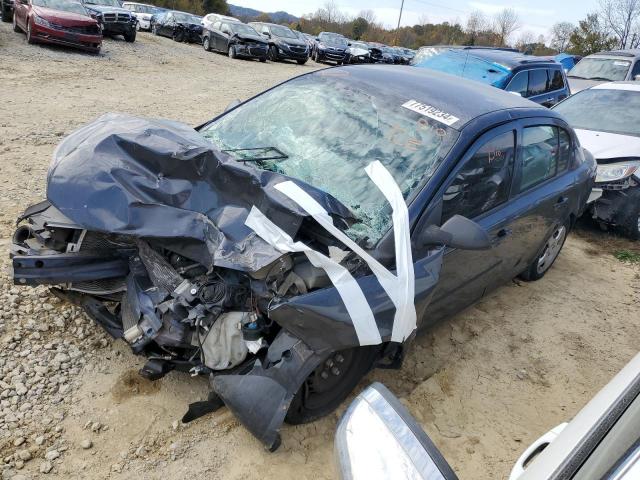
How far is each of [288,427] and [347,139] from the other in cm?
171

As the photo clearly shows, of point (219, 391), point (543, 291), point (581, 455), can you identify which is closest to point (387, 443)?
point (581, 455)

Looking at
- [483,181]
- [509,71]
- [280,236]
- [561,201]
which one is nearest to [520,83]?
[509,71]

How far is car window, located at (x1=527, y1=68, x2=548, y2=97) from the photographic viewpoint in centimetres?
912

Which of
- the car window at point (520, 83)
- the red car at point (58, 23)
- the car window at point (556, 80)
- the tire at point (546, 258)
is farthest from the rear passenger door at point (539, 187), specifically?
the red car at point (58, 23)

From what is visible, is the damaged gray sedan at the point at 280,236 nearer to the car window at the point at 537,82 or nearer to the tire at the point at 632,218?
the tire at the point at 632,218

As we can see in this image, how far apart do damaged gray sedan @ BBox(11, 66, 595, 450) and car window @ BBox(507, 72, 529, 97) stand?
236 inches

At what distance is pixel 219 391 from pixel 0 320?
1644 mm

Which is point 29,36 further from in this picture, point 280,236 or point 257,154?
point 280,236

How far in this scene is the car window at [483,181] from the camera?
290 centimetres

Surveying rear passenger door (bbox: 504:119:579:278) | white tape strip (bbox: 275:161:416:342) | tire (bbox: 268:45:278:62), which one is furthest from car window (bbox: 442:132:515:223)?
tire (bbox: 268:45:278:62)

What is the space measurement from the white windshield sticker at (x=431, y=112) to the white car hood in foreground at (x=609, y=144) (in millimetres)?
3787

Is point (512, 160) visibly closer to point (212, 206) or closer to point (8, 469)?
point (212, 206)

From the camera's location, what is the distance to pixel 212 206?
104 inches

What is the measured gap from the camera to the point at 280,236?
7.90ft
